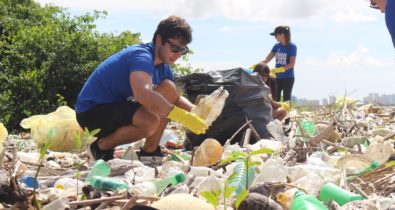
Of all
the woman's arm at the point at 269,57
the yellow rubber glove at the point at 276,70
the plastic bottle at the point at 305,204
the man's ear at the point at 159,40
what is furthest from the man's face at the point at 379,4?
the woman's arm at the point at 269,57

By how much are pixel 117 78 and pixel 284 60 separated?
4379 millimetres

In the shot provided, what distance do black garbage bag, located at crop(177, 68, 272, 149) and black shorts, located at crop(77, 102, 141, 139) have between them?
110cm

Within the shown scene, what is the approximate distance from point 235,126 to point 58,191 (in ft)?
8.91

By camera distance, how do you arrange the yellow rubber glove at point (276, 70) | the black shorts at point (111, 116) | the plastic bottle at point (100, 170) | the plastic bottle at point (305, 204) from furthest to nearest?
the yellow rubber glove at point (276, 70) → the black shorts at point (111, 116) → the plastic bottle at point (100, 170) → the plastic bottle at point (305, 204)

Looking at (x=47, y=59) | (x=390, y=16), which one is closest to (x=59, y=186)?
(x=390, y=16)

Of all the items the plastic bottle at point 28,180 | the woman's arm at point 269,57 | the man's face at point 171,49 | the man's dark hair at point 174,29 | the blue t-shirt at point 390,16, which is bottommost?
the woman's arm at point 269,57

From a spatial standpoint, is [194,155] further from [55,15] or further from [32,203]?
[55,15]

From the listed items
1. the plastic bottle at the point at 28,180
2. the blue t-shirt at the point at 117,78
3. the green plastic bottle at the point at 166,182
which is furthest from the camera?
the blue t-shirt at the point at 117,78

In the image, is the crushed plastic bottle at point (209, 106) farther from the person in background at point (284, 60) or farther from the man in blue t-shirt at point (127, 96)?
the person in background at point (284, 60)

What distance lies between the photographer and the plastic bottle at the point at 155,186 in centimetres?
223

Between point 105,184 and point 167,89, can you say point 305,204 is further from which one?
point 167,89

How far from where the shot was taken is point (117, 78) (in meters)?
3.69

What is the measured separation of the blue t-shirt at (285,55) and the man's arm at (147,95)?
4554mm

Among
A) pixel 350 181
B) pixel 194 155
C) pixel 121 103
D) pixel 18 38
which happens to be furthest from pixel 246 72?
pixel 18 38
